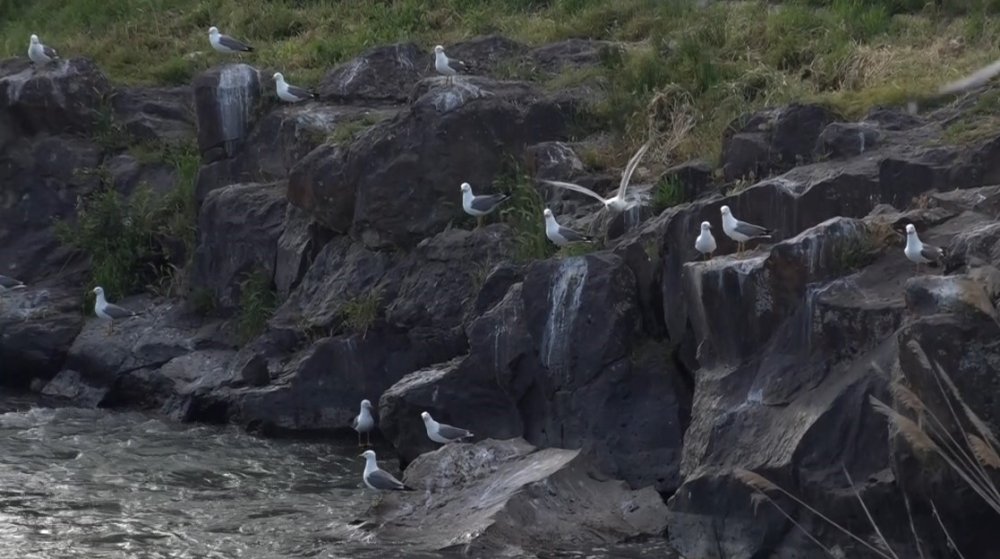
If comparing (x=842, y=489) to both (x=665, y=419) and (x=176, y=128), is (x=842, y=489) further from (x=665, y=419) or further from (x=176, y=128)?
(x=176, y=128)

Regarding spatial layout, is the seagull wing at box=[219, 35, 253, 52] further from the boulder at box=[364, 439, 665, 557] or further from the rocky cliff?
the boulder at box=[364, 439, 665, 557]

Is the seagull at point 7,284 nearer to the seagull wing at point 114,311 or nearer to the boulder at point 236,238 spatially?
the seagull wing at point 114,311

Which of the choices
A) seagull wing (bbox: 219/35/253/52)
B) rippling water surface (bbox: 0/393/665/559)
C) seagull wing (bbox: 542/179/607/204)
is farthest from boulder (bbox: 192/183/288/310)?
seagull wing (bbox: 542/179/607/204)

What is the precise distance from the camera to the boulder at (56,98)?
19.4 meters

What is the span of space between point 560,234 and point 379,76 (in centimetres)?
511

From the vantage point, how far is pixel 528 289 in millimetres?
13016

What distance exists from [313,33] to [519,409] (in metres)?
10.2

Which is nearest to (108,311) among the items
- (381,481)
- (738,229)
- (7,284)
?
(7,284)

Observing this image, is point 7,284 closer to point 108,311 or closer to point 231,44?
point 108,311

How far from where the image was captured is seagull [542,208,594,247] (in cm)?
1399

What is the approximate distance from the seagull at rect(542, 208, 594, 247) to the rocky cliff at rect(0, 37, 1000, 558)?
1.37 ft

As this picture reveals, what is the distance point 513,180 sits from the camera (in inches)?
629

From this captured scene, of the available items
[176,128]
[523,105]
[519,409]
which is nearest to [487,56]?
[523,105]

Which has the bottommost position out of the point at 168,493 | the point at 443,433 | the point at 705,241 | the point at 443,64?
the point at 168,493
